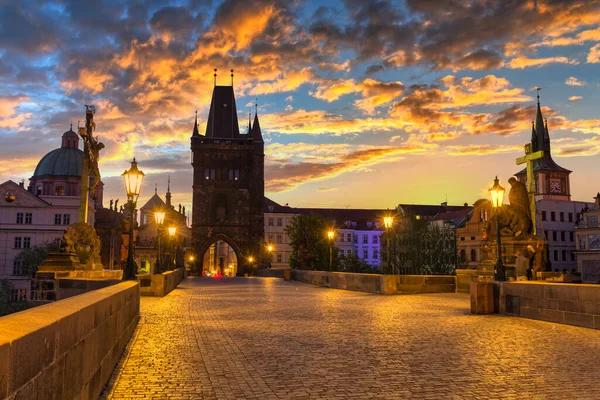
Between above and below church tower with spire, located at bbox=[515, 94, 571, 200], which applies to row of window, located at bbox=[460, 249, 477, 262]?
below

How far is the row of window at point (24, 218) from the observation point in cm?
8219

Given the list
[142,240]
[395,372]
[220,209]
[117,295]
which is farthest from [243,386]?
[142,240]

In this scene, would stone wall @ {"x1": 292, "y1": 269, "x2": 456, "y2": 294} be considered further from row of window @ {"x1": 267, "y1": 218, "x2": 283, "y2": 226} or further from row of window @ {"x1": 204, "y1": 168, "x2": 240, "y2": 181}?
row of window @ {"x1": 267, "y1": 218, "x2": 283, "y2": 226}

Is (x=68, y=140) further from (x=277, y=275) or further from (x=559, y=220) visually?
(x=559, y=220)

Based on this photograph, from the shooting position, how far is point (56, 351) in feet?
12.3

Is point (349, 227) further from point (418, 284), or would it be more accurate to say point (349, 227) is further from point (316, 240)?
point (418, 284)

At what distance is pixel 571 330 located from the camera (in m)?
11.3

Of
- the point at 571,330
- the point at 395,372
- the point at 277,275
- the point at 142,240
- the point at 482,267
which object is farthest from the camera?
the point at 142,240

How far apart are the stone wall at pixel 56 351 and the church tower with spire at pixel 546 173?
11618 cm

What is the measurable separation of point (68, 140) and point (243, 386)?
356ft

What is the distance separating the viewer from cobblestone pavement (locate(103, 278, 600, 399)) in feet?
20.5

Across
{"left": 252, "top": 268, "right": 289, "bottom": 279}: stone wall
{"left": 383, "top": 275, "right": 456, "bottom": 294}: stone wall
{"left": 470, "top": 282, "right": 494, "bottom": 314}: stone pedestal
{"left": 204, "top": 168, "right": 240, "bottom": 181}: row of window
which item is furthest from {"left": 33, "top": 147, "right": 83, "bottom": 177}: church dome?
{"left": 470, "top": 282, "right": 494, "bottom": 314}: stone pedestal

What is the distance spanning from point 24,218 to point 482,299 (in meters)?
81.9

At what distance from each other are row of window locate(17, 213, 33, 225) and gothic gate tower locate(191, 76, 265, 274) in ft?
79.4
